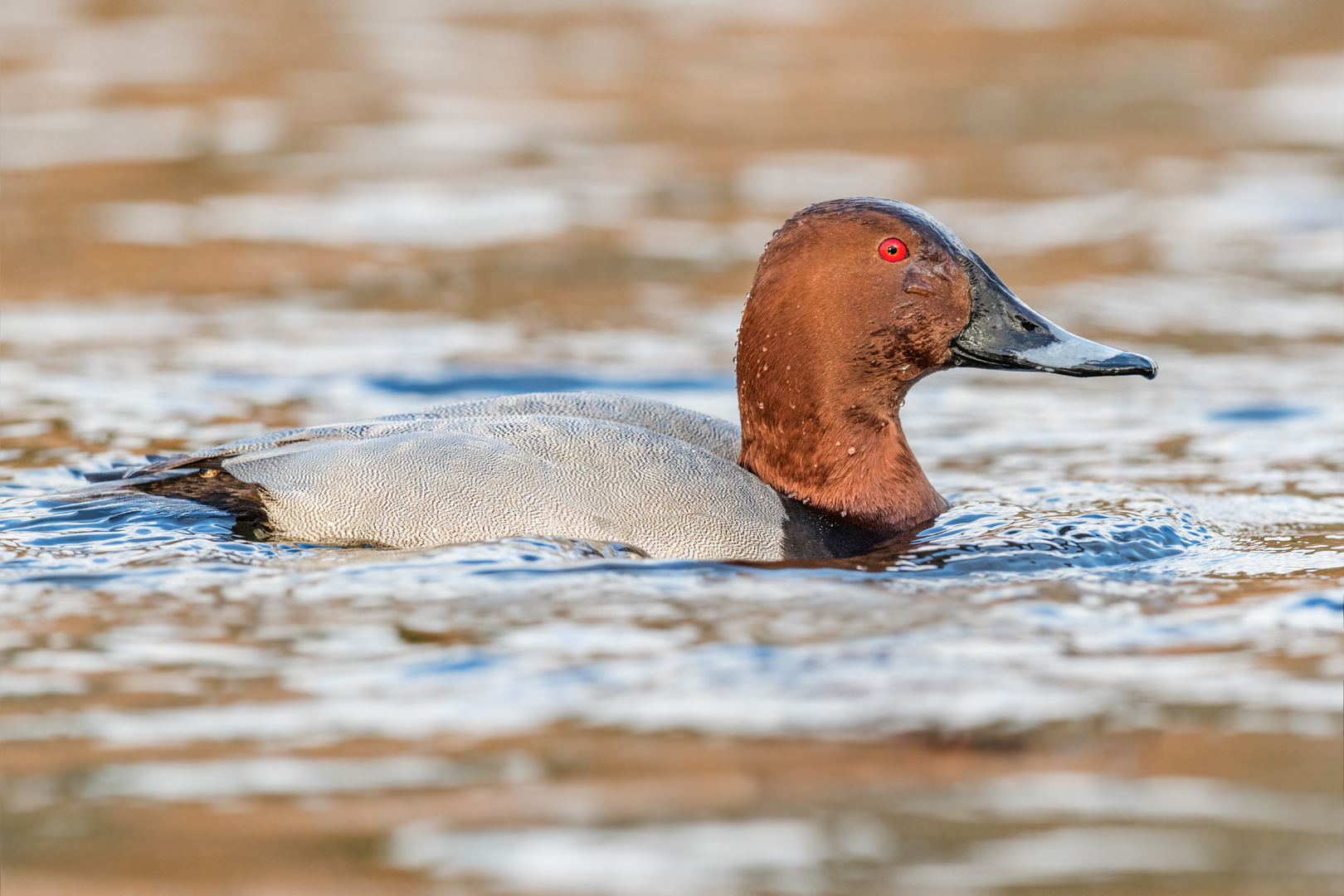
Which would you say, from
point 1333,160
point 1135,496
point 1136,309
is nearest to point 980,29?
point 1333,160

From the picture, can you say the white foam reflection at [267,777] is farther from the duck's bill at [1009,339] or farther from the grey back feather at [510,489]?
the duck's bill at [1009,339]

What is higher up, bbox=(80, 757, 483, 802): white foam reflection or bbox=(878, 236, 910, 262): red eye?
bbox=(878, 236, 910, 262): red eye

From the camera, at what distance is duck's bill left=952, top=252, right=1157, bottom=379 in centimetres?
607

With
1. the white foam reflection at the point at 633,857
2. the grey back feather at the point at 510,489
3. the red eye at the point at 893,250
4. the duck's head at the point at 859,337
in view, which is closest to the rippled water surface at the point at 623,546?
the white foam reflection at the point at 633,857

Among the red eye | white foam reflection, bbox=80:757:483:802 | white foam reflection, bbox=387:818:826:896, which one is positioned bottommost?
white foam reflection, bbox=387:818:826:896

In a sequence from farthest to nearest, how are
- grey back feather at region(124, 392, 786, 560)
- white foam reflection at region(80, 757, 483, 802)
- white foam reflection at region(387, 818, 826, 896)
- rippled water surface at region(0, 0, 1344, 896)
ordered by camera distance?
grey back feather at region(124, 392, 786, 560), white foam reflection at region(80, 757, 483, 802), rippled water surface at region(0, 0, 1344, 896), white foam reflection at region(387, 818, 826, 896)

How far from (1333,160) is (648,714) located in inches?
458

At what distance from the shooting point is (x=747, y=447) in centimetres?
631

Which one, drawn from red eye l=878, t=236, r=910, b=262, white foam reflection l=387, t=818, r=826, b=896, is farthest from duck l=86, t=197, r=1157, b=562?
white foam reflection l=387, t=818, r=826, b=896

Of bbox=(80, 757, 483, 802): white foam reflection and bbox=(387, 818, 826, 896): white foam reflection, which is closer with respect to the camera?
bbox=(387, 818, 826, 896): white foam reflection

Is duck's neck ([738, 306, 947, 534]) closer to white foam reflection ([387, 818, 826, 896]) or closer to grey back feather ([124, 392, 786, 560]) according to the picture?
grey back feather ([124, 392, 786, 560])

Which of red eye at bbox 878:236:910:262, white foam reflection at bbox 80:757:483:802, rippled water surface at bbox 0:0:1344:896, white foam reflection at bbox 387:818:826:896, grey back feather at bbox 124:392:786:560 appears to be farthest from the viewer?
red eye at bbox 878:236:910:262

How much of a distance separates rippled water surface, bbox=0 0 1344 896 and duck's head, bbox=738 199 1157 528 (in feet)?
1.68

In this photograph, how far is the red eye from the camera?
602cm
